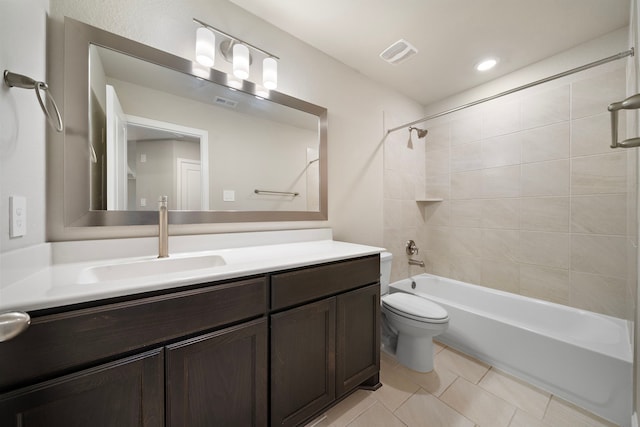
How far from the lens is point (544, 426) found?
44.9 inches

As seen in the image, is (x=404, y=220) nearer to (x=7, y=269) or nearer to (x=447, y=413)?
(x=447, y=413)

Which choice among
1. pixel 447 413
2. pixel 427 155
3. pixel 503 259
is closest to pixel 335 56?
pixel 427 155

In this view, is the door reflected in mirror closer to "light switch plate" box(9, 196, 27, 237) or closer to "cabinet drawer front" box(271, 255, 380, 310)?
"light switch plate" box(9, 196, 27, 237)

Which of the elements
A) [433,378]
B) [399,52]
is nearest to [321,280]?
[433,378]

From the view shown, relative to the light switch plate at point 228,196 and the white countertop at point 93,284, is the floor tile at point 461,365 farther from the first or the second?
the light switch plate at point 228,196

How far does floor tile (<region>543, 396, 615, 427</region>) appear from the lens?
3.77 ft

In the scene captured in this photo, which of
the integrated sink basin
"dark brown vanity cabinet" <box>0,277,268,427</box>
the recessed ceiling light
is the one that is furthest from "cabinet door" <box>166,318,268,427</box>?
the recessed ceiling light

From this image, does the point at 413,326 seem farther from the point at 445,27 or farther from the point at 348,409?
the point at 445,27

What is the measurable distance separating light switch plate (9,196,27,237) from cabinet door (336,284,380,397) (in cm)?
119

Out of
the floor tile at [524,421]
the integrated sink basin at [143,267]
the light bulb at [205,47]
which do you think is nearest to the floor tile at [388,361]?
the floor tile at [524,421]

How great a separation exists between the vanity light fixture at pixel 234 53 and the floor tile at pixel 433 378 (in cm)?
209

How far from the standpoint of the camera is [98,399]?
62 centimetres

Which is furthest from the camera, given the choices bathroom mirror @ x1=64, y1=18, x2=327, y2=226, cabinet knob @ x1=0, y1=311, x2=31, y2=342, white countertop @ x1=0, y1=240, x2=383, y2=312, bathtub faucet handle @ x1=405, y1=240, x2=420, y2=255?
bathtub faucet handle @ x1=405, y1=240, x2=420, y2=255

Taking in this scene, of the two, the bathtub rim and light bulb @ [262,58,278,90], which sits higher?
light bulb @ [262,58,278,90]
